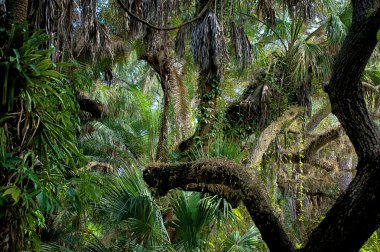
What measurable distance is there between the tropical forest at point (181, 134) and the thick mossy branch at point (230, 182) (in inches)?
0.6

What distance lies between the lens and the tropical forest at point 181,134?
107 inches

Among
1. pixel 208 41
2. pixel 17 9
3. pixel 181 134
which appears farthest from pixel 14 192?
pixel 181 134

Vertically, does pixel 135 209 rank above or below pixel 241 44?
below

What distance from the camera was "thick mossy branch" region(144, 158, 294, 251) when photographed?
4359 millimetres

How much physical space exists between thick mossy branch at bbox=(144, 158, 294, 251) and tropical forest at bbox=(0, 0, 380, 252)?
0.01 meters

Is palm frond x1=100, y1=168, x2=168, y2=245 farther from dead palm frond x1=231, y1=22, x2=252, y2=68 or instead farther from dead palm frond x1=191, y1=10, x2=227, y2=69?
dead palm frond x1=231, y1=22, x2=252, y2=68

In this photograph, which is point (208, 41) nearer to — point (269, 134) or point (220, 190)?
point (269, 134)

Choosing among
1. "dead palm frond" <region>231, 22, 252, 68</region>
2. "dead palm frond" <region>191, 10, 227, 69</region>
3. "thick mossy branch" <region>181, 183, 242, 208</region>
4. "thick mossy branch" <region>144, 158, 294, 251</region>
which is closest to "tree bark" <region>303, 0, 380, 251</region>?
"thick mossy branch" <region>144, 158, 294, 251</region>

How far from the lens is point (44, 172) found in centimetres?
284

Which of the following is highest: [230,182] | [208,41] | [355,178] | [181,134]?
[208,41]

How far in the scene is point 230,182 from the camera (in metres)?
4.77

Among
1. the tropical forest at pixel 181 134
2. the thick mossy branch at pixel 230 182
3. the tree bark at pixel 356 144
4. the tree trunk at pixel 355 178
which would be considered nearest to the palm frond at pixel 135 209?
the tropical forest at pixel 181 134

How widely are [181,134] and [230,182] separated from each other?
13.0 feet

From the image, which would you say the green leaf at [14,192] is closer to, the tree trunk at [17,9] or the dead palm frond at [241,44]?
the tree trunk at [17,9]
